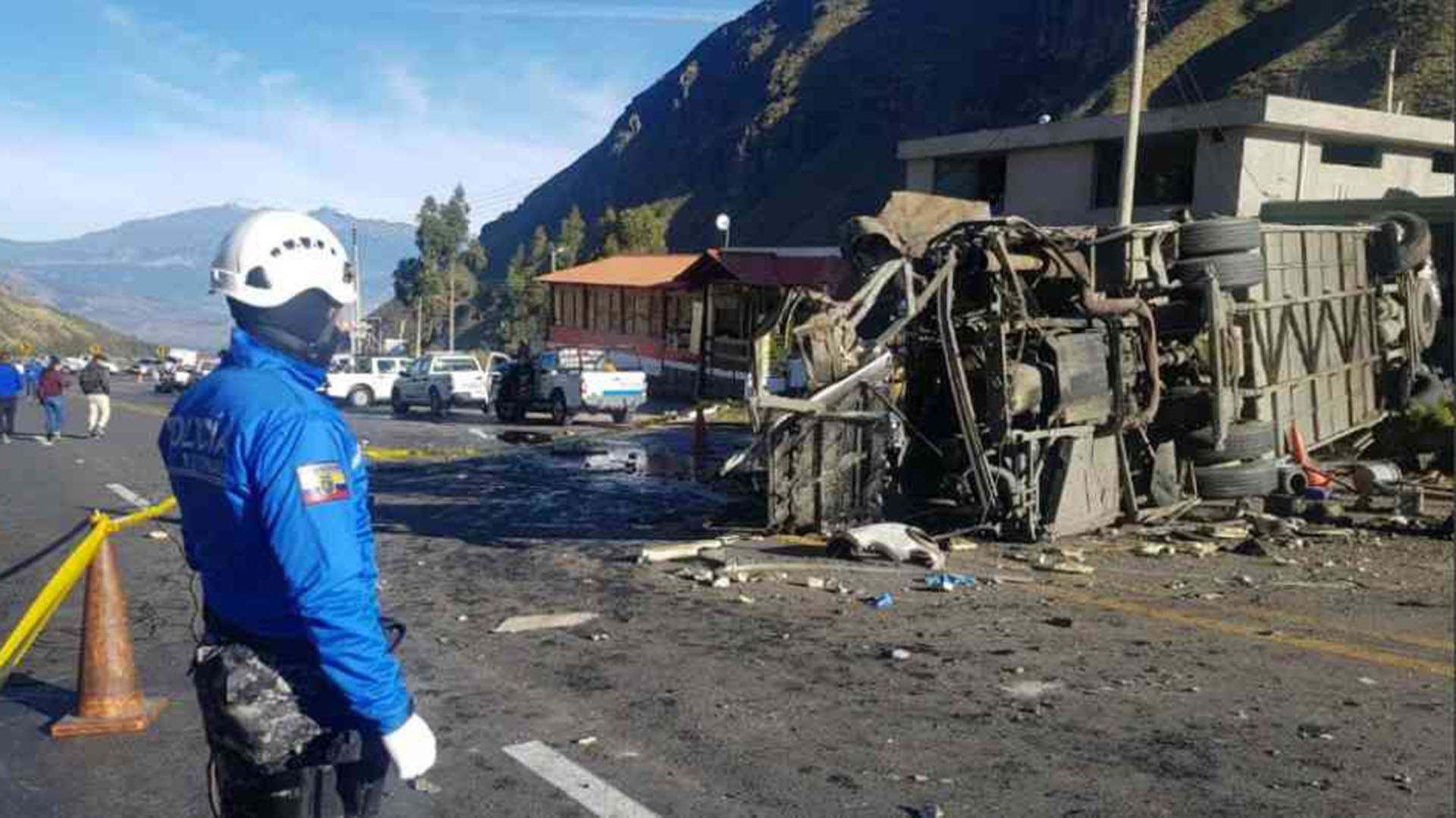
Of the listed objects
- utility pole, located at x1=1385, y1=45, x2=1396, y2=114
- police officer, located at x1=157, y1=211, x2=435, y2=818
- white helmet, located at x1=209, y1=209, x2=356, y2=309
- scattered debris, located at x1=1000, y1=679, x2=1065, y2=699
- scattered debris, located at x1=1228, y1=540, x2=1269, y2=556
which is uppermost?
utility pole, located at x1=1385, y1=45, x2=1396, y2=114

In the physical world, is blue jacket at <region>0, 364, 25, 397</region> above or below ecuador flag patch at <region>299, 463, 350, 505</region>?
below

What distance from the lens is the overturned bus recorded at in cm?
1096

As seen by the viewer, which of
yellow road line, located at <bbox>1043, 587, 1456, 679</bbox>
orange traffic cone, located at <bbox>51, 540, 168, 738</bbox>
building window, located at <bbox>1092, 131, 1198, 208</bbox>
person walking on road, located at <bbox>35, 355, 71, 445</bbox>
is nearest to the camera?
orange traffic cone, located at <bbox>51, 540, 168, 738</bbox>

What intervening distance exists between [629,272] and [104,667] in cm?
4131

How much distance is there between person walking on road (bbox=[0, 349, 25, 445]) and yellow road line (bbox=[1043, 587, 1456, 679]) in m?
19.9

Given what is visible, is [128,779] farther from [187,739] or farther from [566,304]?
[566,304]

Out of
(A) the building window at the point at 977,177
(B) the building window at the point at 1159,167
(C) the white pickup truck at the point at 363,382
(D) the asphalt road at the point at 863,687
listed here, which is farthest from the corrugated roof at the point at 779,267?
(D) the asphalt road at the point at 863,687

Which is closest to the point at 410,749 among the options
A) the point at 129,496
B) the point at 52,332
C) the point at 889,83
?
the point at 129,496

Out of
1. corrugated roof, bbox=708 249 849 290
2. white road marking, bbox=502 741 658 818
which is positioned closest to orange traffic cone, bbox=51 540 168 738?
white road marking, bbox=502 741 658 818

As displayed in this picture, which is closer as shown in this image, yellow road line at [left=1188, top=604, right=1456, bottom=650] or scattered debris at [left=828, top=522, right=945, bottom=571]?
yellow road line at [left=1188, top=604, right=1456, bottom=650]

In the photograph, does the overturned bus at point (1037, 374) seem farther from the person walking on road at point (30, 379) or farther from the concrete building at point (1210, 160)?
the person walking on road at point (30, 379)

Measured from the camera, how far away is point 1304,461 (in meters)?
12.9

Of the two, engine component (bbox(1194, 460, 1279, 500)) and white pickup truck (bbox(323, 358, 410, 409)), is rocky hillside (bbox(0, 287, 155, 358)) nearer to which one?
white pickup truck (bbox(323, 358, 410, 409))

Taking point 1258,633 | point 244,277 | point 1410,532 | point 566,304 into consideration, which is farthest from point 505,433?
point 566,304
